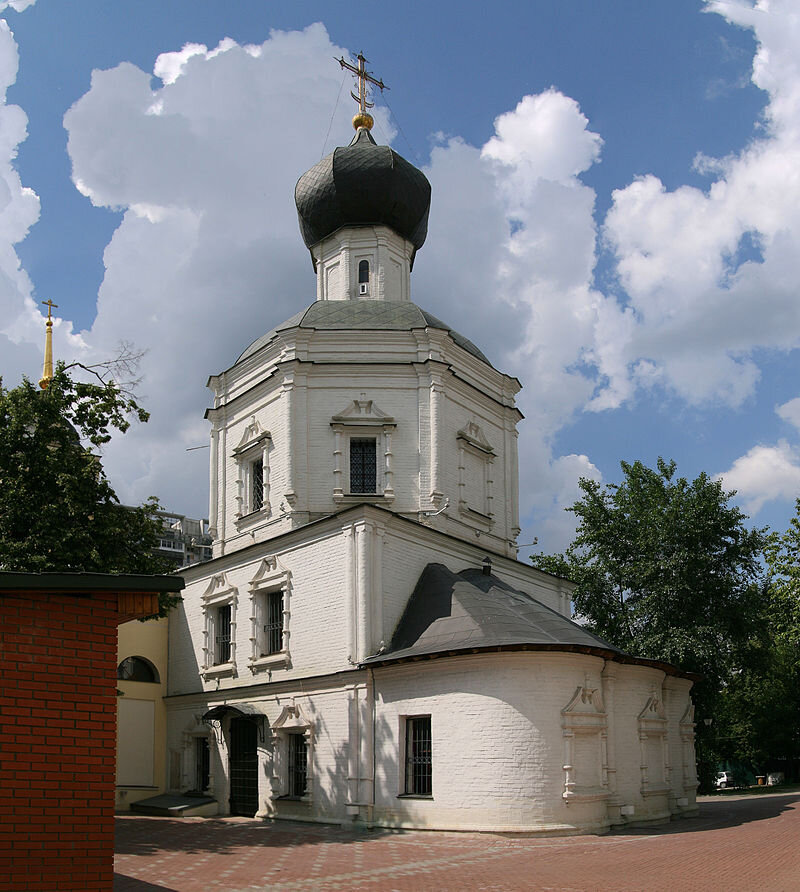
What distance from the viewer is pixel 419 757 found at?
60.2 ft

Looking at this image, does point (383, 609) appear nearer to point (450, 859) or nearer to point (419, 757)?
point (419, 757)

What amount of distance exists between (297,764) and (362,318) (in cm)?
1111

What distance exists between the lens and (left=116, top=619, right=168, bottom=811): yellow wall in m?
24.4

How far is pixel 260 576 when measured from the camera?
886 inches

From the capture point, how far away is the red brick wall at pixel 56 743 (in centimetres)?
741

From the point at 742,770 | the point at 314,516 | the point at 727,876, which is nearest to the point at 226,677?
the point at 314,516

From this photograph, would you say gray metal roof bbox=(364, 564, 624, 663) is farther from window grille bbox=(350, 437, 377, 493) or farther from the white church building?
window grille bbox=(350, 437, 377, 493)

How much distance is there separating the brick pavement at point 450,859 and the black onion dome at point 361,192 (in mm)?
16262

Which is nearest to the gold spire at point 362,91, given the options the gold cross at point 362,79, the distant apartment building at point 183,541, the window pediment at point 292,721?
the gold cross at point 362,79

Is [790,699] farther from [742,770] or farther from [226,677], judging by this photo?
[226,677]

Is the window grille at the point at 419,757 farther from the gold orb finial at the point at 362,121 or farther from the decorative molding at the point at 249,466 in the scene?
the gold orb finial at the point at 362,121

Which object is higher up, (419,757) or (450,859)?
(419,757)

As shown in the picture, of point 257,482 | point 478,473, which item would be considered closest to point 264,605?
point 257,482

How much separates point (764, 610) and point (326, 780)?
52.8 feet
